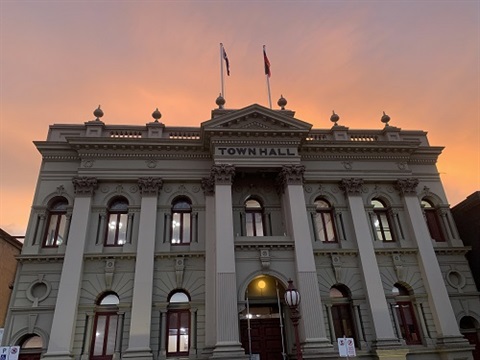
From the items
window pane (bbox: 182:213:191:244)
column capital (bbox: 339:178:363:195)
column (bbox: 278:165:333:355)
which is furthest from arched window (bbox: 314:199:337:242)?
window pane (bbox: 182:213:191:244)

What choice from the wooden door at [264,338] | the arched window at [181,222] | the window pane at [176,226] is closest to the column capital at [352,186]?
the wooden door at [264,338]

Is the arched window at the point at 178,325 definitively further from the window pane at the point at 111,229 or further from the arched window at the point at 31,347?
the arched window at the point at 31,347

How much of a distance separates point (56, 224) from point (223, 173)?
31.0 feet

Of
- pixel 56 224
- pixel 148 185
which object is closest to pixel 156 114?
pixel 148 185

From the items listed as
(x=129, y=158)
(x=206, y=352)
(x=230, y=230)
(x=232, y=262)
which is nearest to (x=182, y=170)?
(x=129, y=158)

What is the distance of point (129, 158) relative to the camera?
20.9 metres

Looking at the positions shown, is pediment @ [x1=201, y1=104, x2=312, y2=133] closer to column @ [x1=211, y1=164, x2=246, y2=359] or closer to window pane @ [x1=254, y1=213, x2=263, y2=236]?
column @ [x1=211, y1=164, x2=246, y2=359]

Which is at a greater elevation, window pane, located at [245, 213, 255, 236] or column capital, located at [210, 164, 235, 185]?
column capital, located at [210, 164, 235, 185]

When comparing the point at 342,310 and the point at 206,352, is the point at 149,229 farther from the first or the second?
the point at 342,310

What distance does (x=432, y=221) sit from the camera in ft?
73.7

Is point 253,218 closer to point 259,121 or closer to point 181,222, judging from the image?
point 181,222

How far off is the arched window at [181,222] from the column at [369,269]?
360 inches

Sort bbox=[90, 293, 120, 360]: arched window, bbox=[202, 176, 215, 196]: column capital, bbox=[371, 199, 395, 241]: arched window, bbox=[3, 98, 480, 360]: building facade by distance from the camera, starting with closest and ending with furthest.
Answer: bbox=[90, 293, 120, 360]: arched window < bbox=[3, 98, 480, 360]: building facade < bbox=[202, 176, 215, 196]: column capital < bbox=[371, 199, 395, 241]: arched window

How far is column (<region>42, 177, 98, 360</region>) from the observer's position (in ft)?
54.0
